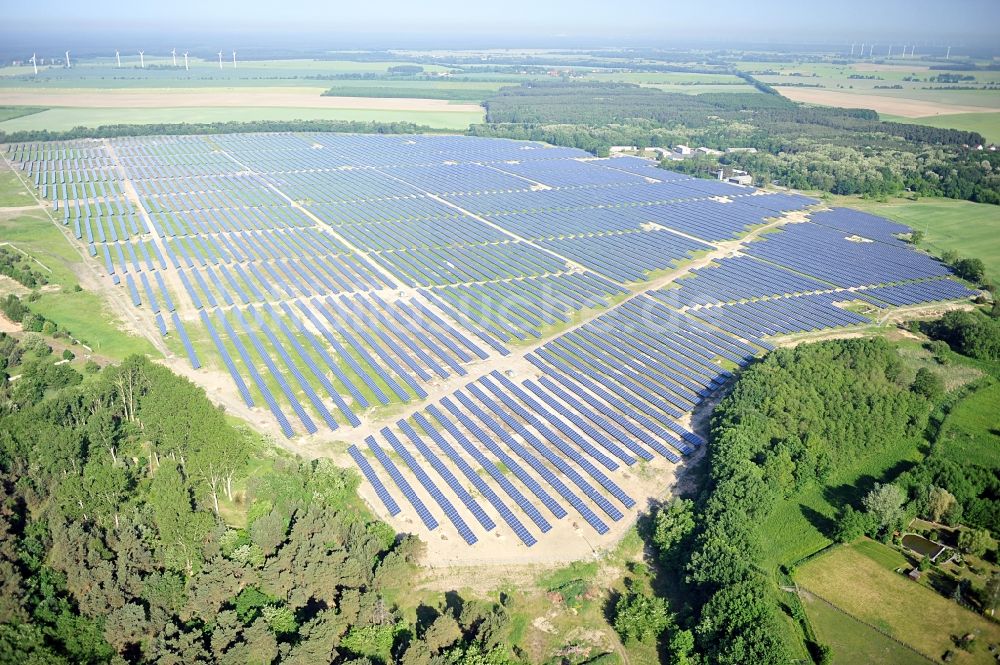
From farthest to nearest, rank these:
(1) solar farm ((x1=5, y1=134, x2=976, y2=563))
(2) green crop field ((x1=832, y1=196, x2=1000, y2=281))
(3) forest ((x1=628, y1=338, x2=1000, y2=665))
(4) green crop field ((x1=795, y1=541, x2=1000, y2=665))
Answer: (2) green crop field ((x1=832, y1=196, x2=1000, y2=281)) < (1) solar farm ((x1=5, y1=134, x2=976, y2=563)) < (4) green crop field ((x1=795, y1=541, x2=1000, y2=665)) < (3) forest ((x1=628, y1=338, x2=1000, y2=665))

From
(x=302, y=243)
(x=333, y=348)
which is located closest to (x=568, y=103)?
(x=302, y=243)

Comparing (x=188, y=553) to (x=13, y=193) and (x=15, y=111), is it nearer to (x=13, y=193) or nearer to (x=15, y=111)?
(x=13, y=193)

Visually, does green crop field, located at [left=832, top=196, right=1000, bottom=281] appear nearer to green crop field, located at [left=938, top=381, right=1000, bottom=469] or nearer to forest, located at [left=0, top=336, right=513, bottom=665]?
green crop field, located at [left=938, top=381, right=1000, bottom=469]

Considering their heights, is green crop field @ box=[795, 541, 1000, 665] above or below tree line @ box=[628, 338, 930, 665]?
below

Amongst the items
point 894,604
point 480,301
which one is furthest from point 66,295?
point 894,604

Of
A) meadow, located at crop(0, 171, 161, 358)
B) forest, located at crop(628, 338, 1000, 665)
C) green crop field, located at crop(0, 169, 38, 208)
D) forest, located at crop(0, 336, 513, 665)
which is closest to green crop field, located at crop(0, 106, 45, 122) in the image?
green crop field, located at crop(0, 169, 38, 208)

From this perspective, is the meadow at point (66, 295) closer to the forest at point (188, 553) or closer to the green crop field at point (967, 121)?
the forest at point (188, 553)

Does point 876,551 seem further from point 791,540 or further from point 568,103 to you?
point 568,103
